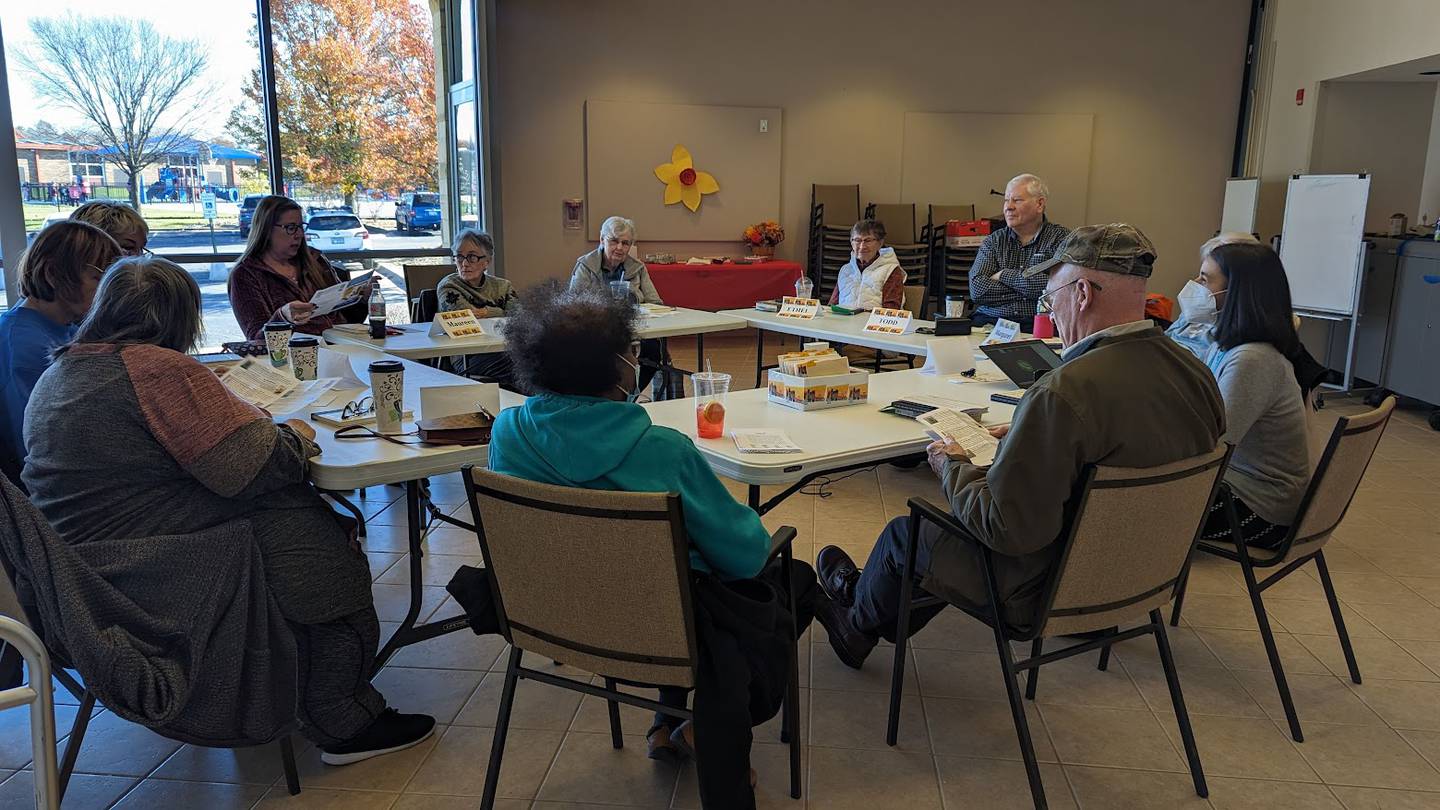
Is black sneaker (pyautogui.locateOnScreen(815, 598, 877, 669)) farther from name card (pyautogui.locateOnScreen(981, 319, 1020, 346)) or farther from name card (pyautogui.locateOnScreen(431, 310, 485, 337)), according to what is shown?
name card (pyautogui.locateOnScreen(431, 310, 485, 337))

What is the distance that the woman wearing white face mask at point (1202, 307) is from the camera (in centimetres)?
303

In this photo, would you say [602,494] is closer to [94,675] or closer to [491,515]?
[491,515]

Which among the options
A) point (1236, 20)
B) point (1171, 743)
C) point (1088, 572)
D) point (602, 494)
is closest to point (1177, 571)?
point (1088, 572)

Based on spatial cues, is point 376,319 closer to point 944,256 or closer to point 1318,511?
point 1318,511

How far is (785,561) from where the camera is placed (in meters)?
2.03

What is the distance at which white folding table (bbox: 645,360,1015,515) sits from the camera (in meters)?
2.24

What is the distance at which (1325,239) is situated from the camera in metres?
6.60

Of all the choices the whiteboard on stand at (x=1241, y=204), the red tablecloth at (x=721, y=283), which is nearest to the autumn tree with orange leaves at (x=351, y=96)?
the red tablecloth at (x=721, y=283)

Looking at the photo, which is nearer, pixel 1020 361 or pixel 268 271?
pixel 1020 361

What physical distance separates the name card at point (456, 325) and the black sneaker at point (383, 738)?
2021 mm

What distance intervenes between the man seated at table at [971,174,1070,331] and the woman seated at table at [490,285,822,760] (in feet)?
10.6

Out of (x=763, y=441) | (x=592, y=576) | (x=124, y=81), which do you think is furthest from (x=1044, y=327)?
(x=124, y=81)

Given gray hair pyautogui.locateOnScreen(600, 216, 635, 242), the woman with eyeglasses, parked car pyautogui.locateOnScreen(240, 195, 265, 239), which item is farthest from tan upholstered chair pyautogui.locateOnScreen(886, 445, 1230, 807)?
parked car pyautogui.locateOnScreen(240, 195, 265, 239)

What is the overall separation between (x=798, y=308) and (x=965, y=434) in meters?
2.57
